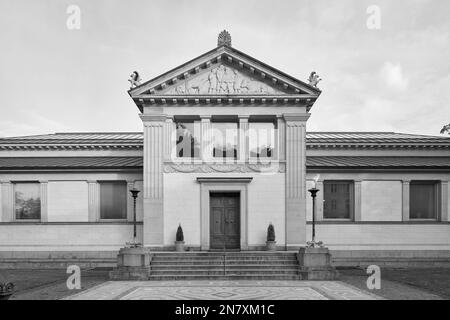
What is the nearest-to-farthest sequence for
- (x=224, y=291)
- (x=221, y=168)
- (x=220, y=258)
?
(x=224, y=291) → (x=220, y=258) → (x=221, y=168)

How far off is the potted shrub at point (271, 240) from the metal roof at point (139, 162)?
566cm

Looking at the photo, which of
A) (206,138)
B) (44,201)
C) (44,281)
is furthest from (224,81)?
(44,281)

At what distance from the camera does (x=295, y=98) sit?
70.7 feet

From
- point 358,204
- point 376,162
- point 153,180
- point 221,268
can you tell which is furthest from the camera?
point 376,162

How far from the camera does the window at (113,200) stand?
79.8 ft

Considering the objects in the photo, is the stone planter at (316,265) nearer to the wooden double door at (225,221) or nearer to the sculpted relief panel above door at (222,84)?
the wooden double door at (225,221)

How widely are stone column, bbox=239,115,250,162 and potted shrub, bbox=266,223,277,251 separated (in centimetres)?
438

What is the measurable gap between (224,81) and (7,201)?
16.6 m

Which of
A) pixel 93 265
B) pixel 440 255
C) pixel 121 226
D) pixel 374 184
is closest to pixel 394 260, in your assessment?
pixel 440 255

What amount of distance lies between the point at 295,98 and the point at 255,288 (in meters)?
11.4

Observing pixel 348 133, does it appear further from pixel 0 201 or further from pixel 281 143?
pixel 0 201

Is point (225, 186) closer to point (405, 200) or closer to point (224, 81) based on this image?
point (224, 81)

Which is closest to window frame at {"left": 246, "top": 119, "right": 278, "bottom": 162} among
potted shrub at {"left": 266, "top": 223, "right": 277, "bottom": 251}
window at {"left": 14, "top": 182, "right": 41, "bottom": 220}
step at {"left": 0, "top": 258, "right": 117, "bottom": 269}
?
potted shrub at {"left": 266, "top": 223, "right": 277, "bottom": 251}

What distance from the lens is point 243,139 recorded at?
22.0 meters
